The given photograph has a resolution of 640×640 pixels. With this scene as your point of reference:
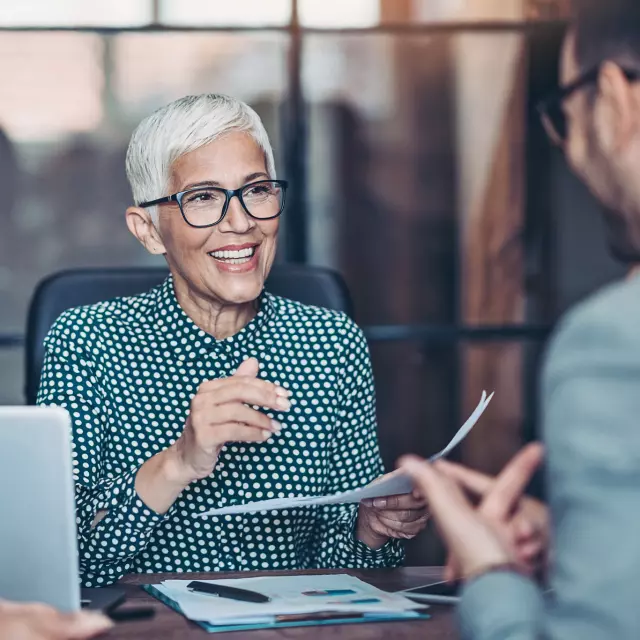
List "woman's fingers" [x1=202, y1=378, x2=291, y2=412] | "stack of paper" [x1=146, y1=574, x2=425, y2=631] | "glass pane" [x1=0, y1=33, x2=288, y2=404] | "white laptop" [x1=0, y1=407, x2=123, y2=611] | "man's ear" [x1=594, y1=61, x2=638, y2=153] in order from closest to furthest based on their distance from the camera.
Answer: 1. "man's ear" [x1=594, y1=61, x2=638, y2=153]
2. "white laptop" [x1=0, y1=407, x2=123, y2=611]
3. "stack of paper" [x1=146, y1=574, x2=425, y2=631]
4. "woman's fingers" [x1=202, y1=378, x2=291, y2=412]
5. "glass pane" [x1=0, y1=33, x2=288, y2=404]

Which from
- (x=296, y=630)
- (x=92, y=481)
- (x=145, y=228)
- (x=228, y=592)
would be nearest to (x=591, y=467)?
(x=296, y=630)

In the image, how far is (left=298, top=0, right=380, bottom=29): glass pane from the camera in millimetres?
2982

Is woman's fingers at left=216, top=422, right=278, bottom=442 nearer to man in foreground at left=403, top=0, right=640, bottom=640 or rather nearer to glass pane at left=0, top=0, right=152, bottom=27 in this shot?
man in foreground at left=403, top=0, right=640, bottom=640

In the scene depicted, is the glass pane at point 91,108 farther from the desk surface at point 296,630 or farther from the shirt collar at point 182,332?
the desk surface at point 296,630

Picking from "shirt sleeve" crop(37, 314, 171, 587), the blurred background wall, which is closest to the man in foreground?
"shirt sleeve" crop(37, 314, 171, 587)

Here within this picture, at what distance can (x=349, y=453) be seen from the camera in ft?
5.77

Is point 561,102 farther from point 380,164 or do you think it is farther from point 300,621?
point 380,164

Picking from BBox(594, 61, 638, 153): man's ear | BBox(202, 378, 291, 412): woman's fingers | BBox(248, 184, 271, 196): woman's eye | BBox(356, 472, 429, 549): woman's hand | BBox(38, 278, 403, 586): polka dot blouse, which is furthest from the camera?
BBox(248, 184, 271, 196): woman's eye

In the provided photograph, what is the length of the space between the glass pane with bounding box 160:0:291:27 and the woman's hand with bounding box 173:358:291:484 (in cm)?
191

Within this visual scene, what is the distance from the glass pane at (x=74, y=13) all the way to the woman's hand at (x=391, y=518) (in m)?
1.95

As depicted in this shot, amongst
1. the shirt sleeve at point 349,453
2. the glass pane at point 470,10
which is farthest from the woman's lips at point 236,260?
the glass pane at point 470,10

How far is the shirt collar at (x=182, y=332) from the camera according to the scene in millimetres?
1729

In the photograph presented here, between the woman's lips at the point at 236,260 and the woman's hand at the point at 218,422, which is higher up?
the woman's lips at the point at 236,260

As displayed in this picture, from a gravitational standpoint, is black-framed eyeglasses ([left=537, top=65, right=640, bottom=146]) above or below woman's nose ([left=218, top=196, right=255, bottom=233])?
above
